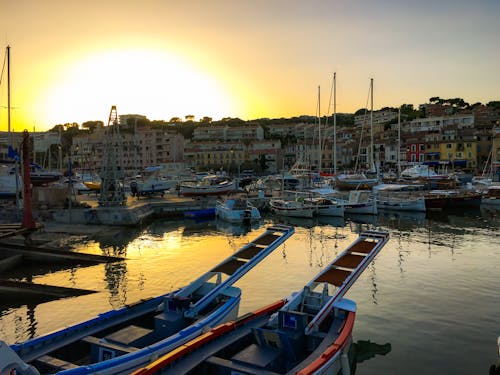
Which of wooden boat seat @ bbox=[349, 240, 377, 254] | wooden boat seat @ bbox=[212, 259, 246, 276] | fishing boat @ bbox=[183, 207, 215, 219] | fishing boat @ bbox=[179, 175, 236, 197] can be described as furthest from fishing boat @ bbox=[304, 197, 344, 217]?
wooden boat seat @ bbox=[212, 259, 246, 276]

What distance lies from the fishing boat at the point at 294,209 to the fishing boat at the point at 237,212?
10.6ft

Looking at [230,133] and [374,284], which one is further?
[230,133]

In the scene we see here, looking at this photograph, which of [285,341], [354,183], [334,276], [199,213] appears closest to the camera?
[285,341]

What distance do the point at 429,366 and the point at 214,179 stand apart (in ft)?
147

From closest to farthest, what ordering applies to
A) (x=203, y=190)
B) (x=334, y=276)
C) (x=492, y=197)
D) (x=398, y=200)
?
1. (x=334, y=276)
2. (x=398, y=200)
3. (x=492, y=197)
4. (x=203, y=190)

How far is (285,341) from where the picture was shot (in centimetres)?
941

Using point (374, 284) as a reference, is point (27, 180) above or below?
above

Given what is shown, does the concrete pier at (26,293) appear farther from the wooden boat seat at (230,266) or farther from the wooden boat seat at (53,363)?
the wooden boat seat at (53,363)

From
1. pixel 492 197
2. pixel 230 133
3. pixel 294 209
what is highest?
pixel 230 133

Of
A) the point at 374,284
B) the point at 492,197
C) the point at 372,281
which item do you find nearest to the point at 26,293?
the point at 374,284

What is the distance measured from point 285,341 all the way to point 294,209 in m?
31.9

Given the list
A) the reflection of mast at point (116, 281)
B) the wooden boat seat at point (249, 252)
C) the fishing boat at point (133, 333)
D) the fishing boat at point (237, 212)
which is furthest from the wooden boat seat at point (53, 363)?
the fishing boat at point (237, 212)

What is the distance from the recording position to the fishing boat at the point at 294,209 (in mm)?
40469

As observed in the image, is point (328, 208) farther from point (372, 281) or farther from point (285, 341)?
point (285, 341)
